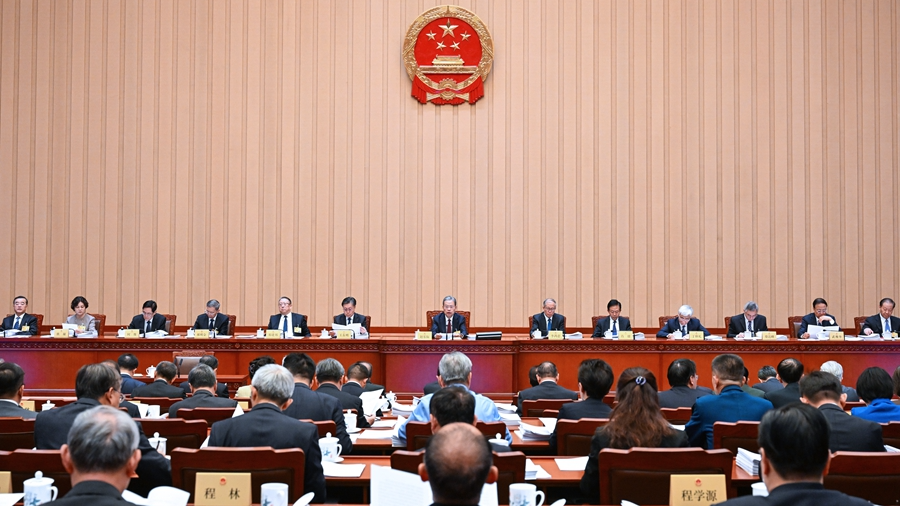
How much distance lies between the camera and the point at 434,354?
8055 mm

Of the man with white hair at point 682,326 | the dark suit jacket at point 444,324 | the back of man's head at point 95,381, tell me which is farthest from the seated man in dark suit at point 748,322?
the back of man's head at point 95,381

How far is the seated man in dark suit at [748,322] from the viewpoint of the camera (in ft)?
30.2

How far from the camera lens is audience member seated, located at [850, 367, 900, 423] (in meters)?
4.02

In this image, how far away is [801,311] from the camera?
10.7 meters

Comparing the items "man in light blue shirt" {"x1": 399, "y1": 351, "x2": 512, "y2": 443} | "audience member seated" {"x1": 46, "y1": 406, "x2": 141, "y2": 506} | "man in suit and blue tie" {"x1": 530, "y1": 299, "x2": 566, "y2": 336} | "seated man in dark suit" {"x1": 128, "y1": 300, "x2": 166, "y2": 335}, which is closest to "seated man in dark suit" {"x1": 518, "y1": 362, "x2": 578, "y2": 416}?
"man in light blue shirt" {"x1": 399, "y1": 351, "x2": 512, "y2": 443}

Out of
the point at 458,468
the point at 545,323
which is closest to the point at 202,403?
the point at 458,468

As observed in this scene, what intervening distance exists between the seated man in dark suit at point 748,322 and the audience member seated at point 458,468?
8.01 meters

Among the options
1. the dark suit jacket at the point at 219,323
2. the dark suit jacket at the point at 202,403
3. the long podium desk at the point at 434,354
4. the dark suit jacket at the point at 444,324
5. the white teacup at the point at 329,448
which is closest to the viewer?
the white teacup at the point at 329,448

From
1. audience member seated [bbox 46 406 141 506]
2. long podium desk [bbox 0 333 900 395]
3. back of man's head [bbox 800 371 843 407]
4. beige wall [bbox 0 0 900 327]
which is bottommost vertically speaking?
long podium desk [bbox 0 333 900 395]

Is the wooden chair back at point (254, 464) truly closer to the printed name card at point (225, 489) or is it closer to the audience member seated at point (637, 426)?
the printed name card at point (225, 489)

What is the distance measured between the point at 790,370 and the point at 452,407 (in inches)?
117

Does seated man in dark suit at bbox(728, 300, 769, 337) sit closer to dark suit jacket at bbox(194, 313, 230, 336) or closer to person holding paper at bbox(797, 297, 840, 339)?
person holding paper at bbox(797, 297, 840, 339)

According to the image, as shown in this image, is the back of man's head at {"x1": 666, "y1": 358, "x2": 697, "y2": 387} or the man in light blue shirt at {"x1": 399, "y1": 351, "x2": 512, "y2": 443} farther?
the back of man's head at {"x1": 666, "y1": 358, "x2": 697, "y2": 387}

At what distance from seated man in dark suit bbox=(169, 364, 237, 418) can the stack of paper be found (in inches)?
108
